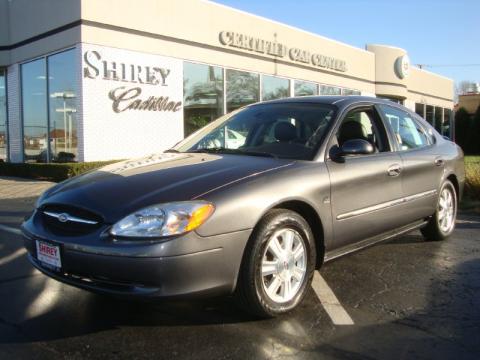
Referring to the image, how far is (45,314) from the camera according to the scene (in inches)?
145

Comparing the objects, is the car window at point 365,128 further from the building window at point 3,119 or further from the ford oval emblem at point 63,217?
the building window at point 3,119

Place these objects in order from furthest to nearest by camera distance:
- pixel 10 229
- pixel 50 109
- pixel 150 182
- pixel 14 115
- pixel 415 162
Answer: pixel 14 115 < pixel 50 109 < pixel 10 229 < pixel 415 162 < pixel 150 182

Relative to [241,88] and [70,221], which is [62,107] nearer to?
[241,88]

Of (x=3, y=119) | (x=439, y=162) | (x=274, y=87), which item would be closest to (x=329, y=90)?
(x=274, y=87)

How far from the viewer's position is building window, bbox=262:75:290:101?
66.4 feet

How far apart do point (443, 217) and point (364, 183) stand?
2.10 meters

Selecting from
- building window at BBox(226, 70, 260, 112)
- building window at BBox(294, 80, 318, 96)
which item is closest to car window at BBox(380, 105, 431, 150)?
building window at BBox(226, 70, 260, 112)

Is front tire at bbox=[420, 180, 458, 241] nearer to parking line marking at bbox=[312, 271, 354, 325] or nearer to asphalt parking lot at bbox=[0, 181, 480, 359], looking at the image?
asphalt parking lot at bbox=[0, 181, 480, 359]

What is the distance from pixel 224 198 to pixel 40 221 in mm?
1340

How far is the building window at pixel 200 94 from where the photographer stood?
56.1 ft

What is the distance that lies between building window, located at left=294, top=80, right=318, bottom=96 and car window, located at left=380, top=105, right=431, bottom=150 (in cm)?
1636

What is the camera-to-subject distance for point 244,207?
3.33 metres

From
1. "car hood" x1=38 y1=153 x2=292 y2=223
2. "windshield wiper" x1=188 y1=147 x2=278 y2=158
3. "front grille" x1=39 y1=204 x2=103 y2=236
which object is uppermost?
"windshield wiper" x1=188 y1=147 x2=278 y2=158

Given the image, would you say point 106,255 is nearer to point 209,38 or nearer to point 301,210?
point 301,210
